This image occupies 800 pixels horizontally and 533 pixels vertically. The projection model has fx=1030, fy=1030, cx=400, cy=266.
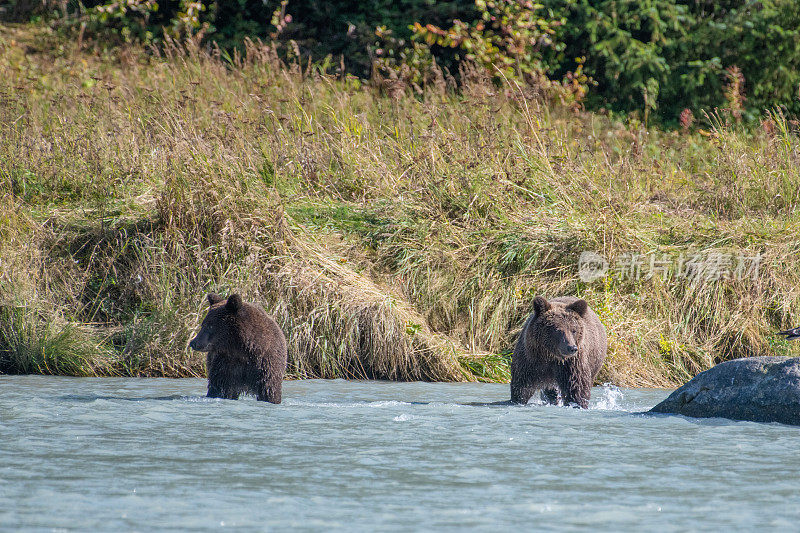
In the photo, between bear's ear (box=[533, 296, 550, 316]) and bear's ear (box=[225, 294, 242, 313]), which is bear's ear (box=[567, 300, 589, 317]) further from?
bear's ear (box=[225, 294, 242, 313])

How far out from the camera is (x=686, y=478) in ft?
16.5

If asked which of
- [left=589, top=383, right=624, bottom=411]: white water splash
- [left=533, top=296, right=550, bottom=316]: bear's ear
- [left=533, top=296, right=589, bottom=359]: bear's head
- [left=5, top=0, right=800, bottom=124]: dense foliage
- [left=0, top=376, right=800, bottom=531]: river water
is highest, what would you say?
[left=5, top=0, right=800, bottom=124]: dense foliage

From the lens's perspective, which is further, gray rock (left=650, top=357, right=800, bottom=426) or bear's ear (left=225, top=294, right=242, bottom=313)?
bear's ear (left=225, top=294, right=242, bottom=313)

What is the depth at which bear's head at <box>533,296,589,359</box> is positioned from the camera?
7203 mm

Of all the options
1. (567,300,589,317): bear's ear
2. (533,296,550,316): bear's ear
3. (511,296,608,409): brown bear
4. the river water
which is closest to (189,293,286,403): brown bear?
the river water

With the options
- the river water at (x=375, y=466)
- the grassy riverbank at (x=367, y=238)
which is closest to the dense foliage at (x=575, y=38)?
the grassy riverbank at (x=367, y=238)

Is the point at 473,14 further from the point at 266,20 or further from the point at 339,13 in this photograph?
the point at 266,20

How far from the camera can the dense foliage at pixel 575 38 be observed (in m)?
16.6

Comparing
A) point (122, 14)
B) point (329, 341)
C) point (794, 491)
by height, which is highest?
point (122, 14)

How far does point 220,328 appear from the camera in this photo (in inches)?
285

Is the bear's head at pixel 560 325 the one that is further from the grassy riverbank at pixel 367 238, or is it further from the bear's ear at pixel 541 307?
the grassy riverbank at pixel 367 238

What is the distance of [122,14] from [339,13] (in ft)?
12.7

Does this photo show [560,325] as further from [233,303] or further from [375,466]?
[375,466]

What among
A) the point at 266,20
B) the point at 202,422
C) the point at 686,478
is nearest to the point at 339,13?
the point at 266,20
